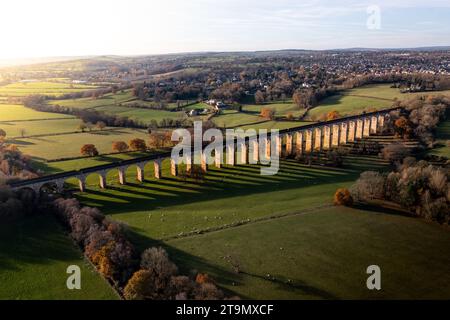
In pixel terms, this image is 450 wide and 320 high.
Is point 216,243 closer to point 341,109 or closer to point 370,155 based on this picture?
point 370,155

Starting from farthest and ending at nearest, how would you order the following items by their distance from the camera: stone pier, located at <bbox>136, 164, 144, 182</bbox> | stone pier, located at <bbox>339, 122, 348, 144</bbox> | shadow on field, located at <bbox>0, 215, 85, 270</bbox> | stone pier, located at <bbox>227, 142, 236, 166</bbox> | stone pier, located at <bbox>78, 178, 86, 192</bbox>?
stone pier, located at <bbox>339, 122, 348, 144</bbox>, stone pier, located at <bbox>227, 142, 236, 166</bbox>, stone pier, located at <bbox>136, 164, 144, 182</bbox>, stone pier, located at <bbox>78, 178, 86, 192</bbox>, shadow on field, located at <bbox>0, 215, 85, 270</bbox>

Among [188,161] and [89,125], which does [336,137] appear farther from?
[89,125]

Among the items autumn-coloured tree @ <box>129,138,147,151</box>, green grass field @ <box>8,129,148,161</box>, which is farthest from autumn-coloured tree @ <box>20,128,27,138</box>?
autumn-coloured tree @ <box>129,138,147,151</box>

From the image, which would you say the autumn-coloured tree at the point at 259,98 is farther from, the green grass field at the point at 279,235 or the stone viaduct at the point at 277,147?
the green grass field at the point at 279,235

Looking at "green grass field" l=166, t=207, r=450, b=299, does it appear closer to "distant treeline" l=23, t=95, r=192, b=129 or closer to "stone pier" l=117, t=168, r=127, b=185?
"stone pier" l=117, t=168, r=127, b=185

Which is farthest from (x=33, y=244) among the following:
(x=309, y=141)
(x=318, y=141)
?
(x=318, y=141)
